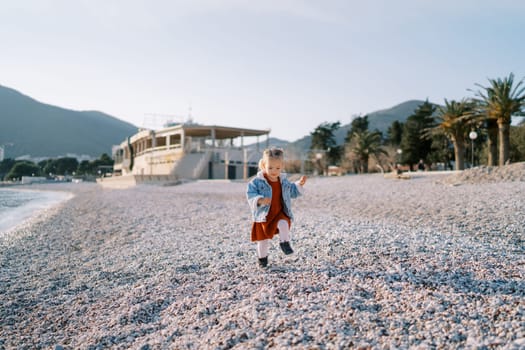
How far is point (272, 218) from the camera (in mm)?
4168

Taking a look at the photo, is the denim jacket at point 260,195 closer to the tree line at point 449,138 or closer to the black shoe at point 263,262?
the black shoe at point 263,262

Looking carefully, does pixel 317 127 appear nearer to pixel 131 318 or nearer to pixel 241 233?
pixel 241 233

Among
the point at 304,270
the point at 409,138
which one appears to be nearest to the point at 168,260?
the point at 304,270

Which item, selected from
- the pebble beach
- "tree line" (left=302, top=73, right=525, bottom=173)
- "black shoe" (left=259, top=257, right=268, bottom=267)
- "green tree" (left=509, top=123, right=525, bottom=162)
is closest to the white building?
"tree line" (left=302, top=73, right=525, bottom=173)

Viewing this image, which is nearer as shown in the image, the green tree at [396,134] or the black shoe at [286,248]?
the black shoe at [286,248]

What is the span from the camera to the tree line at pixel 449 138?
20.2 metres

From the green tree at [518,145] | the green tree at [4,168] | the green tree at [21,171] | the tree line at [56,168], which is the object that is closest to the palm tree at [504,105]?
the green tree at [518,145]

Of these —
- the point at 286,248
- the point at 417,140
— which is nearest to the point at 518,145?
the point at 417,140

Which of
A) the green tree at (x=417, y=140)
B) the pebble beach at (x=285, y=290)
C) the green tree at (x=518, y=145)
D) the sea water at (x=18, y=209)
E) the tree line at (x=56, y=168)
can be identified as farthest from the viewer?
the tree line at (x=56, y=168)

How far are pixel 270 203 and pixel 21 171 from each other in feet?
344

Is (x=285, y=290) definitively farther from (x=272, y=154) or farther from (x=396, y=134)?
(x=396, y=134)

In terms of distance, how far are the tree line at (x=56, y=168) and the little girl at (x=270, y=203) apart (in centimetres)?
9756

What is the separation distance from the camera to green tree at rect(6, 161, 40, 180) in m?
91.6

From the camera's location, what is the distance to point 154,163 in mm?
46656
